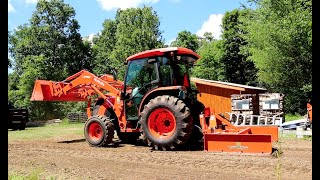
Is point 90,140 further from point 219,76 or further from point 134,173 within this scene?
point 219,76

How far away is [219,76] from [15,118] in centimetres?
2598

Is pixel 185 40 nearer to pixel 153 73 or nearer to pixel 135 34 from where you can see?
pixel 135 34

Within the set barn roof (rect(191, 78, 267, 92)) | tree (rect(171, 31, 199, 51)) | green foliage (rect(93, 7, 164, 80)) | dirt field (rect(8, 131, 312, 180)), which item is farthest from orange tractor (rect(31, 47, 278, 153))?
tree (rect(171, 31, 199, 51))

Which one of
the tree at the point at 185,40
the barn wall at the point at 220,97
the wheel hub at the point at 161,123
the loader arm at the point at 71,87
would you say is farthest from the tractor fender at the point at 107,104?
the tree at the point at 185,40

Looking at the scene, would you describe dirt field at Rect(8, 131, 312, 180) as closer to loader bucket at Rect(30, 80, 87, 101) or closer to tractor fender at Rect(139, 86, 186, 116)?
tractor fender at Rect(139, 86, 186, 116)

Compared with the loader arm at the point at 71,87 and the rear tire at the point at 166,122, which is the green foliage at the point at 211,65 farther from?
the rear tire at the point at 166,122

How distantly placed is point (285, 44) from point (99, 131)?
57.4 feet

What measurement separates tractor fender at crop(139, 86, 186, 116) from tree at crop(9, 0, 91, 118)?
36647 mm

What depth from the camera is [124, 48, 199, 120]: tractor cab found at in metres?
10.2

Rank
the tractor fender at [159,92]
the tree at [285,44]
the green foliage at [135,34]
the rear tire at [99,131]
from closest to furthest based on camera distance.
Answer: the tractor fender at [159,92]
the rear tire at [99,131]
the tree at [285,44]
the green foliage at [135,34]

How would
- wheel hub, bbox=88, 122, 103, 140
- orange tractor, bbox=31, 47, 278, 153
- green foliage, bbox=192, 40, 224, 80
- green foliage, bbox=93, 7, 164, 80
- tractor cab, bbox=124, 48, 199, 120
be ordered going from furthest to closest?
green foliage, bbox=192, 40, 224, 80, green foliage, bbox=93, 7, 164, 80, wheel hub, bbox=88, 122, 103, 140, tractor cab, bbox=124, 48, 199, 120, orange tractor, bbox=31, 47, 278, 153

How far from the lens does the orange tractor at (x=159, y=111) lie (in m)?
8.98
